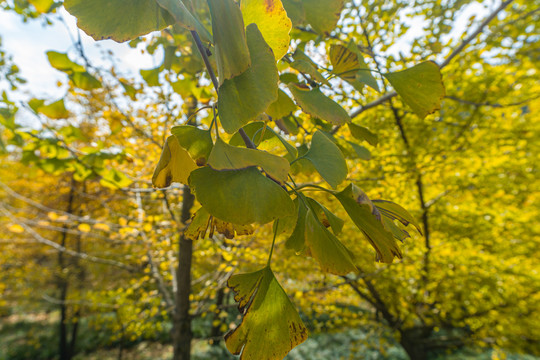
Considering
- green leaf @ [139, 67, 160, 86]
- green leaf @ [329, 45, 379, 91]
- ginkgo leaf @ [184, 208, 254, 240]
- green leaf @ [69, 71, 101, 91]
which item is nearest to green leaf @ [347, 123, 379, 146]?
green leaf @ [329, 45, 379, 91]

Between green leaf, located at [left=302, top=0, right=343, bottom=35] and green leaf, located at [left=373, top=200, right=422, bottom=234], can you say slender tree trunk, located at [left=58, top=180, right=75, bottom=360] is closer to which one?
green leaf, located at [left=302, top=0, right=343, bottom=35]

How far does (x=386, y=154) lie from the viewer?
2076mm

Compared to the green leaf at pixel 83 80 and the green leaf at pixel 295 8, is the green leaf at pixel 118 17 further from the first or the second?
the green leaf at pixel 83 80

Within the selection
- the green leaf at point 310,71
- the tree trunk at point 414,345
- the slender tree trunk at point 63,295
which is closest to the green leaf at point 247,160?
the green leaf at point 310,71

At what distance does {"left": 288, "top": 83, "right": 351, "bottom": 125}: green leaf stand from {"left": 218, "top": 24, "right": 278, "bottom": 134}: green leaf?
4.8 inches

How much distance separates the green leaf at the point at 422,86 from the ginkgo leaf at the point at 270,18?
24 centimetres

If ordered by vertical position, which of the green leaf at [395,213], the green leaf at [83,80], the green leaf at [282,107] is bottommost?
the green leaf at [395,213]

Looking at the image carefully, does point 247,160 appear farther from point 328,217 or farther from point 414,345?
point 414,345

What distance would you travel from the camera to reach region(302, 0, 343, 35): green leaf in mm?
521

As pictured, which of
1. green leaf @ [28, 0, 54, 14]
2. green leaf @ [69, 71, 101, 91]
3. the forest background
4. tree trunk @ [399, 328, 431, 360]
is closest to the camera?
green leaf @ [28, 0, 54, 14]

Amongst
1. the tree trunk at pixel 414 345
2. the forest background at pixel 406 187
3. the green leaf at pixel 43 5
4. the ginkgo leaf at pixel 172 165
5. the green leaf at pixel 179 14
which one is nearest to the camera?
the green leaf at pixel 179 14

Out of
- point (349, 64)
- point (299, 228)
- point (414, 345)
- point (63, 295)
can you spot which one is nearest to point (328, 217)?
point (299, 228)

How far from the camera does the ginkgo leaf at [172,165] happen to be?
37 centimetres

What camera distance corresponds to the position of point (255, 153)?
31 centimetres
